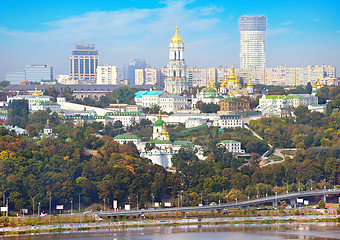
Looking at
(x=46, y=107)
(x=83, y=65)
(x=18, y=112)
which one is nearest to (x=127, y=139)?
(x=18, y=112)

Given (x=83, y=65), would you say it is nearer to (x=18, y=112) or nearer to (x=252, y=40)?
(x=252, y=40)

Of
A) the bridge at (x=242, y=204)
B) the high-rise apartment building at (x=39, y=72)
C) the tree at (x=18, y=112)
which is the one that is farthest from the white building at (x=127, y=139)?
the high-rise apartment building at (x=39, y=72)

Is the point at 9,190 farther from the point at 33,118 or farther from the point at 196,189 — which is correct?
the point at 33,118

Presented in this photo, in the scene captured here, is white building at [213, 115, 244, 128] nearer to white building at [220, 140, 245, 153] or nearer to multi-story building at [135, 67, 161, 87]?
white building at [220, 140, 245, 153]

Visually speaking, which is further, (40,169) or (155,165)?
(155,165)

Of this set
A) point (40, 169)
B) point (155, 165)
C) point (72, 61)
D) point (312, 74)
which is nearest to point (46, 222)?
point (40, 169)

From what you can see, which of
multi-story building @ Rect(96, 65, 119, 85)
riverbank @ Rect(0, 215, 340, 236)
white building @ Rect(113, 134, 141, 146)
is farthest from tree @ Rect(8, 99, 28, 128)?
multi-story building @ Rect(96, 65, 119, 85)

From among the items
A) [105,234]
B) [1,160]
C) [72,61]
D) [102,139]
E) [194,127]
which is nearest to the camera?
[105,234]
